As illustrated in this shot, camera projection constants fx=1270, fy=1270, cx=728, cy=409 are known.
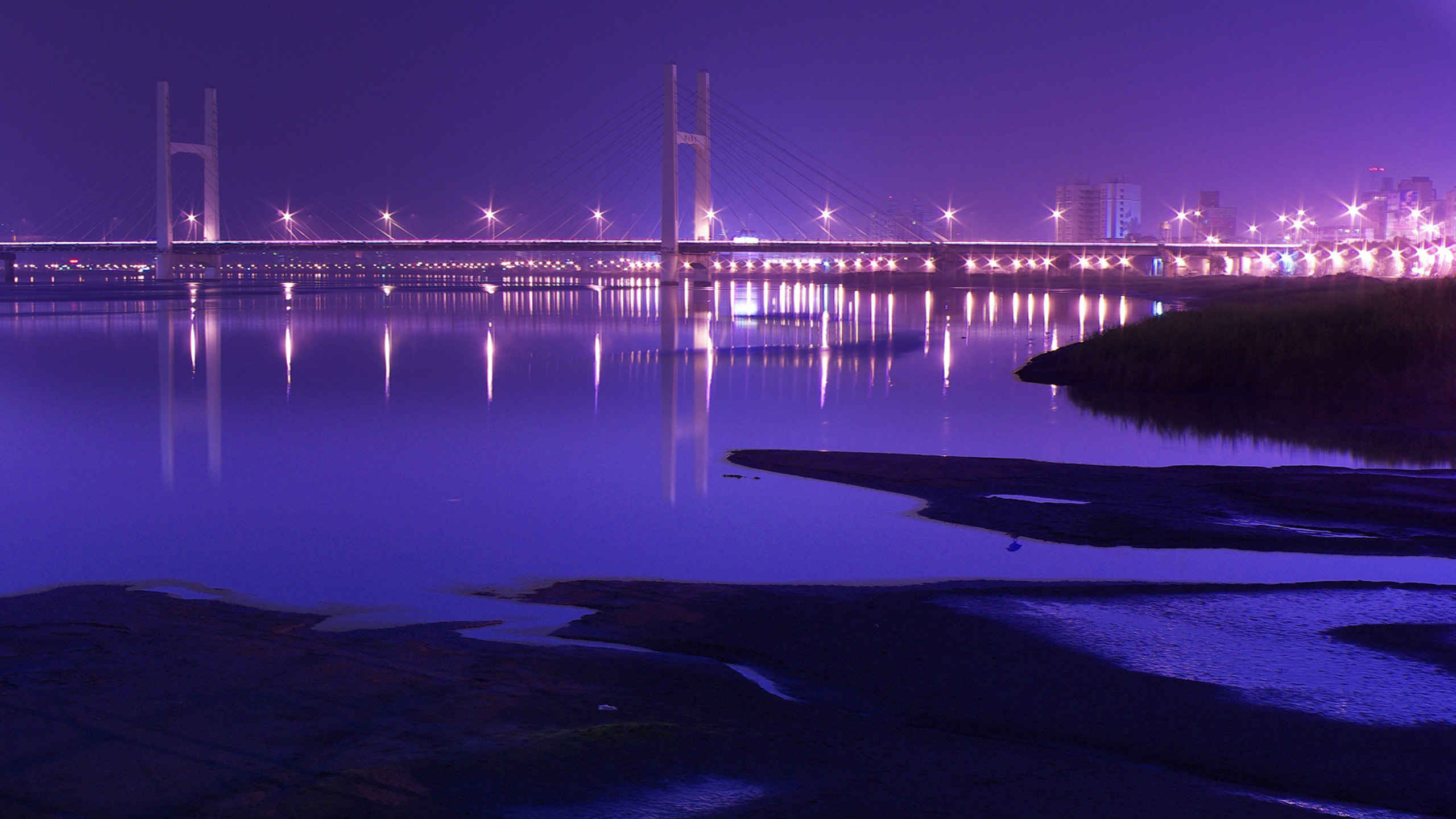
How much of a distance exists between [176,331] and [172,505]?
27706 millimetres

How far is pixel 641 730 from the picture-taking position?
4426mm

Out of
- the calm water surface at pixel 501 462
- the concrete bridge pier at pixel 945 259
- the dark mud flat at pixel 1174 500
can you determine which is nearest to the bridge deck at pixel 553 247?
the concrete bridge pier at pixel 945 259

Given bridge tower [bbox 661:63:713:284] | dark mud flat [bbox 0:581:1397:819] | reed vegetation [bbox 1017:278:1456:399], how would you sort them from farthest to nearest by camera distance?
bridge tower [bbox 661:63:713:284] < reed vegetation [bbox 1017:278:1456:399] < dark mud flat [bbox 0:581:1397:819]

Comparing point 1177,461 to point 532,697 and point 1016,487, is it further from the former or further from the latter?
point 532,697

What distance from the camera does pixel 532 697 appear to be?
4.74 meters

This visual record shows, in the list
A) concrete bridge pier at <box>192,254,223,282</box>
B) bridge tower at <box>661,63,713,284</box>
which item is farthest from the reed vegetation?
concrete bridge pier at <box>192,254,223,282</box>

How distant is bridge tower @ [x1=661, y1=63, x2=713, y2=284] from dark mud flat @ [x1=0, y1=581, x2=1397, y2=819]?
241 ft

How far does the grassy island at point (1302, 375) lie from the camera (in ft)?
47.6

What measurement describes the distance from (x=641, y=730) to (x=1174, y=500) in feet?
20.7

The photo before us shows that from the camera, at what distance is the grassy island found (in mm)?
14500

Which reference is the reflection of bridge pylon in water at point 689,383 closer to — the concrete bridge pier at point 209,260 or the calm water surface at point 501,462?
the calm water surface at point 501,462

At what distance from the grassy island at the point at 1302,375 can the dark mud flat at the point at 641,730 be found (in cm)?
880

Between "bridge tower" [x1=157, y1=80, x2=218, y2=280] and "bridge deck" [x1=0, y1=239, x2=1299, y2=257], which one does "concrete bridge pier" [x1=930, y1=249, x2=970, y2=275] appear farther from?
"bridge tower" [x1=157, y1=80, x2=218, y2=280]

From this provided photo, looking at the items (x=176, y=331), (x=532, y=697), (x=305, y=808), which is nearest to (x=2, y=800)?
(x=305, y=808)
